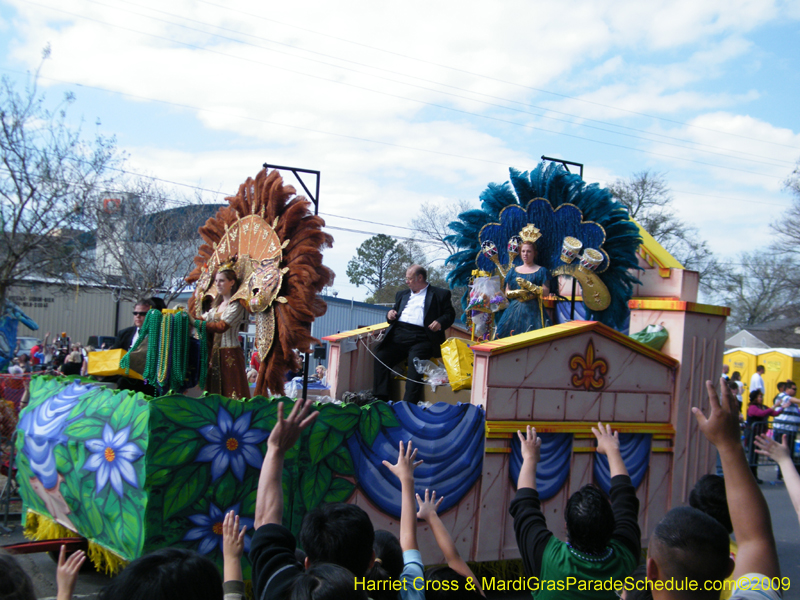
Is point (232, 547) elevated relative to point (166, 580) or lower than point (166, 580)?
lower

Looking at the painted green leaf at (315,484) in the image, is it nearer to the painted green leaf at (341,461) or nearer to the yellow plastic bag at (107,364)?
the painted green leaf at (341,461)

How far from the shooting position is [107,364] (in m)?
5.79

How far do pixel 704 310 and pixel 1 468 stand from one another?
751 centimetres

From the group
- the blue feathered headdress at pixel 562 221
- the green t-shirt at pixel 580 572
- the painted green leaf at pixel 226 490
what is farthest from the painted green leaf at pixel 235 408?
the blue feathered headdress at pixel 562 221

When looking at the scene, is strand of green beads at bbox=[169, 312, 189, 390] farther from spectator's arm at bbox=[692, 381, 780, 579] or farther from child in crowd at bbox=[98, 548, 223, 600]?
spectator's arm at bbox=[692, 381, 780, 579]

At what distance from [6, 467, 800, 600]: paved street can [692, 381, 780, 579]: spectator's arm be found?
376 cm

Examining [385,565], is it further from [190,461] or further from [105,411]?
[105,411]

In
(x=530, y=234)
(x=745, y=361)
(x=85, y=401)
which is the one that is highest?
(x=530, y=234)

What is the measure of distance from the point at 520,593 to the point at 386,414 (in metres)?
1.88

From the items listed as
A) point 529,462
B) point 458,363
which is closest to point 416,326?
point 458,363

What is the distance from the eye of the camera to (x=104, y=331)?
98.0 ft

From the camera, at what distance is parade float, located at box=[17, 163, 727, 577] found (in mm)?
4457

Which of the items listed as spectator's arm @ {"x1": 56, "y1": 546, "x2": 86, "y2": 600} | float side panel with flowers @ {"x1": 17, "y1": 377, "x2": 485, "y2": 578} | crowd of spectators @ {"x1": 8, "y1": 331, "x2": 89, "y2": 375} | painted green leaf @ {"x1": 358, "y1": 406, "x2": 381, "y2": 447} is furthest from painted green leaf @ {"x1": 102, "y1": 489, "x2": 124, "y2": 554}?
crowd of spectators @ {"x1": 8, "y1": 331, "x2": 89, "y2": 375}

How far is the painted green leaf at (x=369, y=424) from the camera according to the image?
16.6 feet
